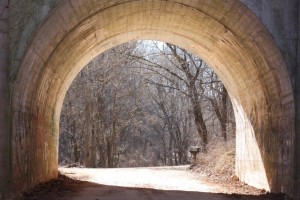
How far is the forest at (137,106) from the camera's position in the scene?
26.3 metres

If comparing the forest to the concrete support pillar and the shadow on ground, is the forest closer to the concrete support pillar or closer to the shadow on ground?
the shadow on ground

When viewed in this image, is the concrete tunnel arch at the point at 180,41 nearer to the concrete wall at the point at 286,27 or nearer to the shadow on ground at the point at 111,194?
the concrete wall at the point at 286,27

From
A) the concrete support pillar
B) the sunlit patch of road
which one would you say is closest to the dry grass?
the sunlit patch of road

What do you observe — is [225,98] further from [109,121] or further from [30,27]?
[30,27]

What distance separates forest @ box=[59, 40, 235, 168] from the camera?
26297mm

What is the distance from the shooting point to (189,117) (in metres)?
41.0

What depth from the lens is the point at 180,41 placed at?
14.6 metres

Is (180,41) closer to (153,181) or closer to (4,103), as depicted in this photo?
(153,181)

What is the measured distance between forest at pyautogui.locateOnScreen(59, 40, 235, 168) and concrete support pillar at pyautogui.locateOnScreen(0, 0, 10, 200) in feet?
42.7

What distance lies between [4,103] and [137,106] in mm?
29160

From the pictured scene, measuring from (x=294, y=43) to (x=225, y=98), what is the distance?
1437cm

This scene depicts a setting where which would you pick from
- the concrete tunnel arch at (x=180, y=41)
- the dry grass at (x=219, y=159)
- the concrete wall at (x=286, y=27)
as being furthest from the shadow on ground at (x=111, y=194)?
the dry grass at (x=219, y=159)

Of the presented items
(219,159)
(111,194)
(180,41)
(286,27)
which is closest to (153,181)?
(219,159)

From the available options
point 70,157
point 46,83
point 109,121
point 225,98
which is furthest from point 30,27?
point 70,157
